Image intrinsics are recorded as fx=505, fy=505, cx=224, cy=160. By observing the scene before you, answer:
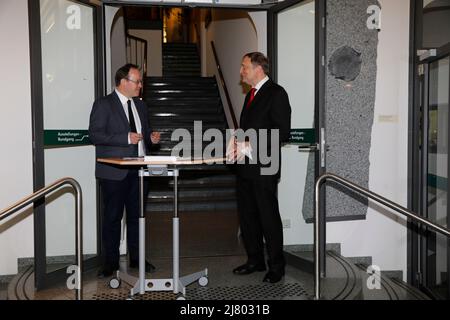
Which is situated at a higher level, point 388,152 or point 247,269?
point 388,152

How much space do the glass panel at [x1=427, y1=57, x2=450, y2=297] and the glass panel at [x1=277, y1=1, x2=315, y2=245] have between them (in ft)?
3.40

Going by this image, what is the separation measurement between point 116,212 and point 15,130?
1.15 metres

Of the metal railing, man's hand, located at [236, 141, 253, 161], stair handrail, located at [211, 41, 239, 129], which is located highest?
the metal railing

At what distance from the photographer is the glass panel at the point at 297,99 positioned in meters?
4.12

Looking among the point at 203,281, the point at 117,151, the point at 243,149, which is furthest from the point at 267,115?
the point at 203,281

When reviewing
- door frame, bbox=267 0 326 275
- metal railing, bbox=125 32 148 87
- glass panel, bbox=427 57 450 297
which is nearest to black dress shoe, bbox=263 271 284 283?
door frame, bbox=267 0 326 275

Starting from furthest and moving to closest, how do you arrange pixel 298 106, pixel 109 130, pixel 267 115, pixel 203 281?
pixel 298 106
pixel 109 130
pixel 267 115
pixel 203 281

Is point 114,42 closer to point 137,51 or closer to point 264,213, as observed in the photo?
point 137,51

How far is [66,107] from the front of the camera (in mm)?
3955

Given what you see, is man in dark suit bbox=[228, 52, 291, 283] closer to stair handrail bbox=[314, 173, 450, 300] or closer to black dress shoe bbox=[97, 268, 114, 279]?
stair handrail bbox=[314, 173, 450, 300]

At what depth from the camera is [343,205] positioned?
4.48m

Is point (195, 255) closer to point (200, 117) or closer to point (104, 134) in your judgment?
point (104, 134)

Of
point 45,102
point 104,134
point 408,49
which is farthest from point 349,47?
point 45,102

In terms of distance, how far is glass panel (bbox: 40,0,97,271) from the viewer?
3.76 meters
